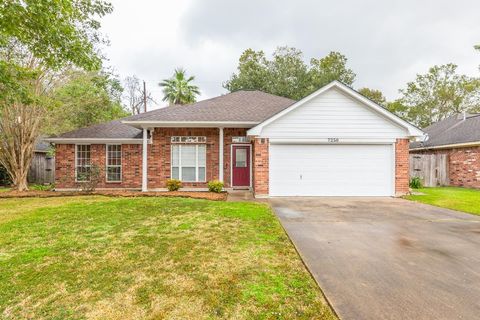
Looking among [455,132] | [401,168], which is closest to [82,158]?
[401,168]

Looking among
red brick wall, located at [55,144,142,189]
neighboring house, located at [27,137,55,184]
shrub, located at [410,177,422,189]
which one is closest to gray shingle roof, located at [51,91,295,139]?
red brick wall, located at [55,144,142,189]

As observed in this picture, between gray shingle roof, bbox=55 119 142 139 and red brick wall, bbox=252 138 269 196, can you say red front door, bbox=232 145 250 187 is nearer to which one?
red brick wall, bbox=252 138 269 196

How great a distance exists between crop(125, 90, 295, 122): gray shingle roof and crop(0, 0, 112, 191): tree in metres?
3.38

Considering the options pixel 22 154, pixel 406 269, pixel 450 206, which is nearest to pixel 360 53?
pixel 450 206

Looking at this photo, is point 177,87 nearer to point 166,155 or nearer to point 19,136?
point 19,136

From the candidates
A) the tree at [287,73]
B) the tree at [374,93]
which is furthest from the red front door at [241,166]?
the tree at [374,93]

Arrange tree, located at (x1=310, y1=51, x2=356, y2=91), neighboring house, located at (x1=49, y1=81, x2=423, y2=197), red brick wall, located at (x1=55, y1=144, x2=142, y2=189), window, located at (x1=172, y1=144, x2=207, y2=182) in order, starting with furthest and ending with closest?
tree, located at (x1=310, y1=51, x2=356, y2=91) < red brick wall, located at (x1=55, y1=144, x2=142, y2=189) < window, located at (x1=172, y1=144, x2=207, y2=182) < neighboring house, located at (x1=49, y1=81, x2=423, y2=197)

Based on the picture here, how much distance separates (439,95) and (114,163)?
39.7m

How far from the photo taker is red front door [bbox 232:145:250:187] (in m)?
12.2

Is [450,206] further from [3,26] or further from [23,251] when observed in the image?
[3,26]

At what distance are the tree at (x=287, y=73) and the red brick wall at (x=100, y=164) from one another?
1787 cm

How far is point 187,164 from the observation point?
40.2 ft

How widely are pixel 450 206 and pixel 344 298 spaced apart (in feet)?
26.8

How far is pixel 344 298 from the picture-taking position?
294 centimetres
